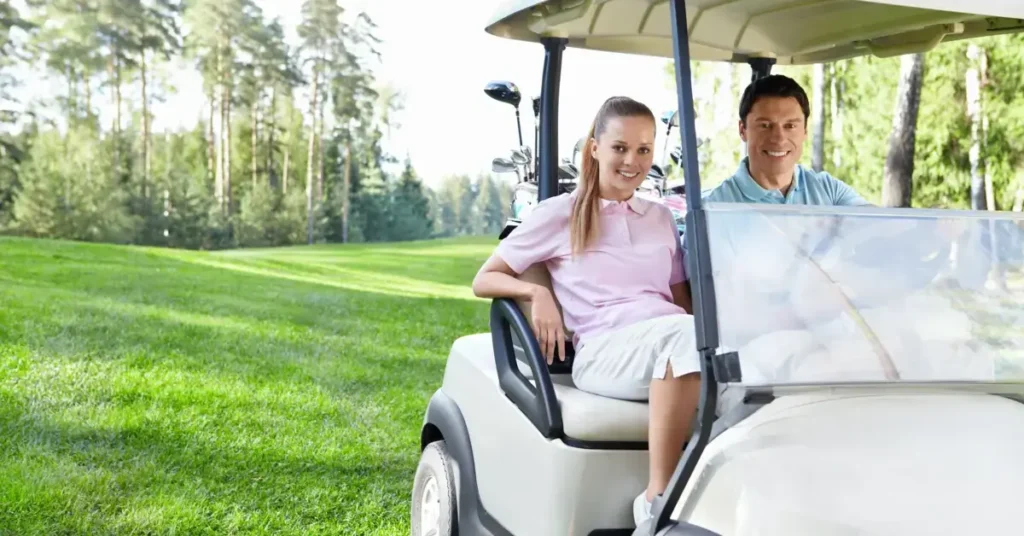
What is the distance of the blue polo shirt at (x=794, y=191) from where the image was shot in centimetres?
268

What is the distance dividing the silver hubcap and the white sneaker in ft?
3.00

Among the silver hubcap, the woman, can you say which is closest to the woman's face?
the woman

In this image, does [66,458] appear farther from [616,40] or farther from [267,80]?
[267,80]

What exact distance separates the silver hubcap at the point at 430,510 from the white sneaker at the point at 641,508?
915 mm

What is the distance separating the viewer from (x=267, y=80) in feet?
45.1

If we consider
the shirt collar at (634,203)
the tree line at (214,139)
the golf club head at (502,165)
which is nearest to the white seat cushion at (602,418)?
the shirt collar at (634,203)

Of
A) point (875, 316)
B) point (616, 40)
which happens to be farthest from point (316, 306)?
point (875, 316)

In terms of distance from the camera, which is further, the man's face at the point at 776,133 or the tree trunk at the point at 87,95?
the tree trunk at the point at 87,95

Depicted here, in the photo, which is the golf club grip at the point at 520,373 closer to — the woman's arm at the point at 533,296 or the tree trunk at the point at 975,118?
the woman's arm at the point at 533,296

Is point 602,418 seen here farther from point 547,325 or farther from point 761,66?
point 761,66

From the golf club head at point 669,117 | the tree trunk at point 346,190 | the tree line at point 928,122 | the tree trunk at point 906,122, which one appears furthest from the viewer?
the tree trunk at point 346,190

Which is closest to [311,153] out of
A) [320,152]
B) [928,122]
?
[320,152]

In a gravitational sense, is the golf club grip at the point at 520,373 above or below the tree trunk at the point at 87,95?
below

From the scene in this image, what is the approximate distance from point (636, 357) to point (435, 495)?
3.44 feet
